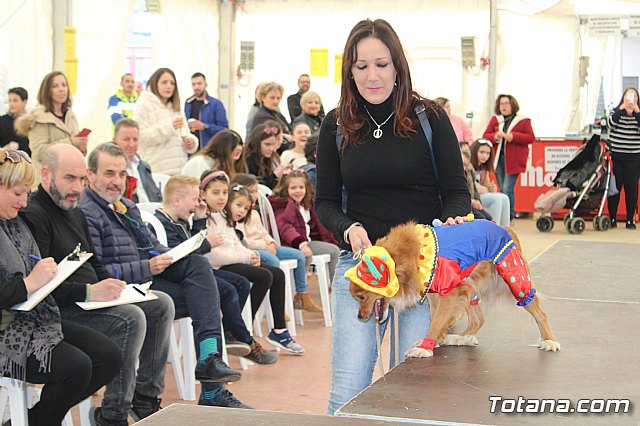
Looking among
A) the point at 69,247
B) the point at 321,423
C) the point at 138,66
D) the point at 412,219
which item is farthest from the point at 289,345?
the point at 138,66

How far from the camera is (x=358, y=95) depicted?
2705 millimetres

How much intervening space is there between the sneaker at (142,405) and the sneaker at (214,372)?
26cm

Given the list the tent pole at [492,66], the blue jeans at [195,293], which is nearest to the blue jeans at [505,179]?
the tent pole at [492,66]

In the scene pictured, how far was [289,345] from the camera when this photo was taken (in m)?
5.41

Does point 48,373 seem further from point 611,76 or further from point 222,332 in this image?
point 611,76

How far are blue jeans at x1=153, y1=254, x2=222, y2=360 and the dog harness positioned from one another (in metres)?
2.11

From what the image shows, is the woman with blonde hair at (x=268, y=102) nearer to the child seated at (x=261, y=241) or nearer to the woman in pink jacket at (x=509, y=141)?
the child seated at (x=261, y=241)

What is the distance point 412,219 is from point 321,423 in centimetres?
96

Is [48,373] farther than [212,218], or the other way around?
[212,218]

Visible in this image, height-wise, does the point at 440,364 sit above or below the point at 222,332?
above

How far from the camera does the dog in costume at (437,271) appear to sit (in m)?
2.46

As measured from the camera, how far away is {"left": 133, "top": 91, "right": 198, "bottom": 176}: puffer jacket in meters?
6.88

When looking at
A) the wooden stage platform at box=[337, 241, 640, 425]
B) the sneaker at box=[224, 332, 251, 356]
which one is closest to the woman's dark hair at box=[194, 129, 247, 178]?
the sneaker at box=[224, 332, 251, 356]

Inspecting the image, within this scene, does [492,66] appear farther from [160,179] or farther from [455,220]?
[455,220]
